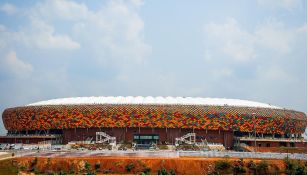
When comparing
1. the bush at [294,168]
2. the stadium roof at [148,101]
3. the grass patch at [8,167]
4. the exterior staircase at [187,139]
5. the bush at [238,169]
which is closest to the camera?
the grass patch at [8,167]

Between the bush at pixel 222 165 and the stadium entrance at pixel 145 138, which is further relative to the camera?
the stadium entrance at pixel 145 138

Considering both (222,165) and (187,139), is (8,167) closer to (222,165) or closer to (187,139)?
(222,165)

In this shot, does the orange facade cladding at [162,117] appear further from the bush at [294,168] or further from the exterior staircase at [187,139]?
the bush at [294,168]

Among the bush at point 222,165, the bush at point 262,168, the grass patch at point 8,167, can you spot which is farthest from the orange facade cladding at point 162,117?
the bush at point 262,168

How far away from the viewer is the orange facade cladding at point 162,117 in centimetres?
7588

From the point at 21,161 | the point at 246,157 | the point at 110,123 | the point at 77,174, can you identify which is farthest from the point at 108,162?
the point at 110,123

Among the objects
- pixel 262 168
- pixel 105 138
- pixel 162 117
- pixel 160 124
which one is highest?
pixel 162 117

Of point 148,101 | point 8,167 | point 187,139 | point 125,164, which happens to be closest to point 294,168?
point 125,164

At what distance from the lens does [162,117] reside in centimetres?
7588

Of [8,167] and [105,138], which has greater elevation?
[105,138]

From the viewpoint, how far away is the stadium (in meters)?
75.8

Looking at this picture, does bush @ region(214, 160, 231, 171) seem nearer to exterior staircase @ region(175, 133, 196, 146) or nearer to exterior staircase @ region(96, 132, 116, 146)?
exterior staircase @ region(175, 133, 196, 146)

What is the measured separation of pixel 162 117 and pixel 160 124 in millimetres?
1480

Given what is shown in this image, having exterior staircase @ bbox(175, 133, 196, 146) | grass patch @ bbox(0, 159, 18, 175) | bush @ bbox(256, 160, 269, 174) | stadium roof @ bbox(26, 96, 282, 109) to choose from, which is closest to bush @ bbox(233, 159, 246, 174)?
bush @ bbox(256, 160, 269, 174)
